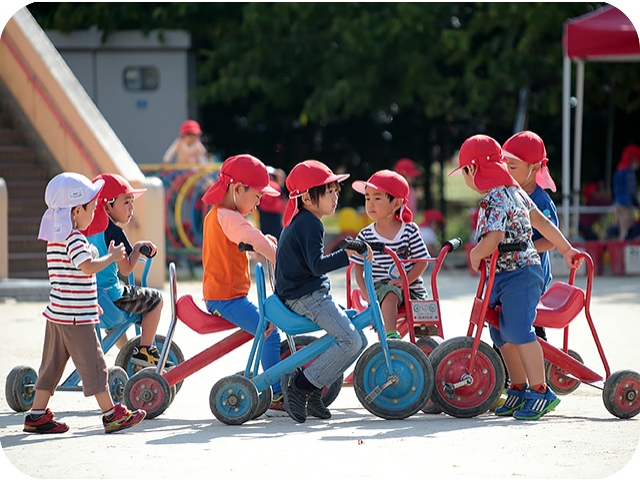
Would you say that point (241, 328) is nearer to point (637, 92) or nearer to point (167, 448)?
point (167, 448)

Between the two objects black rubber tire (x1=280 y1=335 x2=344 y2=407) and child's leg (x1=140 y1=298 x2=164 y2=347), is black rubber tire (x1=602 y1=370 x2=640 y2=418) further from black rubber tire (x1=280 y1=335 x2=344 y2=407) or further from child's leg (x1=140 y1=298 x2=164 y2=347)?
child's leg (x1=140 y1=298 x2=164 y2=347)

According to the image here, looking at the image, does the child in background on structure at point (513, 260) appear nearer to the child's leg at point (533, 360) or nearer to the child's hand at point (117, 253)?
the child's leg at point (533, 360)

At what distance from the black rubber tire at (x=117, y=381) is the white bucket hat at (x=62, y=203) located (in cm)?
104

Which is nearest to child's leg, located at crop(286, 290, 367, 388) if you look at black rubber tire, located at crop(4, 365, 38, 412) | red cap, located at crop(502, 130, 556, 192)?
red cap, located at crop(502, 130, 556, 192)

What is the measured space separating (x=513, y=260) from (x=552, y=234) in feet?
1.03

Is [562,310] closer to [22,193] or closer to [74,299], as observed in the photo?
[74,299]

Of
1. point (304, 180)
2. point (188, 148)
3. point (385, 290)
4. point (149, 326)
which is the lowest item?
point (149, 326)

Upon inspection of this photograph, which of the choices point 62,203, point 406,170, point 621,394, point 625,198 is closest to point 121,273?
point 62,203

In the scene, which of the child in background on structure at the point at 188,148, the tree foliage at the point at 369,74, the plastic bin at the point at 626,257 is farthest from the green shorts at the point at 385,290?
the tree foliage at the point at 369,74

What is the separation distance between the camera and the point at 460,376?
5.91 metres

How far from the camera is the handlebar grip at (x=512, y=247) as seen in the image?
5723mm

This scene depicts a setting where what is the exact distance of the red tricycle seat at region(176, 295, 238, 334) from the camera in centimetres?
614

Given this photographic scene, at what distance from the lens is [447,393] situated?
593 centimetres

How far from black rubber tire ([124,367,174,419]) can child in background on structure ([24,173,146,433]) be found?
0.33 meters
